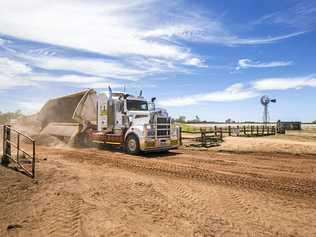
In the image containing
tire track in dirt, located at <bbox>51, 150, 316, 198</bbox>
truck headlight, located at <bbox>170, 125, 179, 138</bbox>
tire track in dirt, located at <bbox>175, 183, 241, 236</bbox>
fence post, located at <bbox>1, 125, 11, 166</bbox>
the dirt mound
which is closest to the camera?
tire track in dirt, located at <bbox>175, 183, 241, 236</bbox>

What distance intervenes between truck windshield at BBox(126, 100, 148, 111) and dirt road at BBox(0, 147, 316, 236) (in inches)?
258

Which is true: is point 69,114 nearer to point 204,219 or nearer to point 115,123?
point 115,123

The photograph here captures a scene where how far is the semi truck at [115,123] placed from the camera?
17000 mm

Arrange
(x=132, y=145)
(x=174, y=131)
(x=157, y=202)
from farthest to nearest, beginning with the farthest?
(x=174, y=131)
(x=132, y=145)
(x=157, y=202)

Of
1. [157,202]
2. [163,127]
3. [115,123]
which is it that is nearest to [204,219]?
[157,202]

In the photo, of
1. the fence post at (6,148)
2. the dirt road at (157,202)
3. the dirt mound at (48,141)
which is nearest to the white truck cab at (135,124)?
the dirt mound at (48,141)

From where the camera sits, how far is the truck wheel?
16969 millimetres

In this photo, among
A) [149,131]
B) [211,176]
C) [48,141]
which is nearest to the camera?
[211,176]

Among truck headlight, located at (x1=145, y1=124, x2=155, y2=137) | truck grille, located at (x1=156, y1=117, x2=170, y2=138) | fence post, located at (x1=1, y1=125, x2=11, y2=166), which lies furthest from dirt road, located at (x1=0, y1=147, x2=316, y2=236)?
truck grille, located at (x1=156, y1=117, x2=170, y2=138)

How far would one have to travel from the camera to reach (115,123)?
1870cm

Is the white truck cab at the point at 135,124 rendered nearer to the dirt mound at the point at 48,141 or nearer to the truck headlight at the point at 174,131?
the truck headlight at the point at 174,131

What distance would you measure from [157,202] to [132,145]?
9.93 m

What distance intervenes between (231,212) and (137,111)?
12.0 metres

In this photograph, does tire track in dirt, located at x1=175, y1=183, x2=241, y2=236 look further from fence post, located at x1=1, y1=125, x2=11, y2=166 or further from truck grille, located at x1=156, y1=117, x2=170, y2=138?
truck grille, located at x1=156, y1=117, x2=170, y2=138
